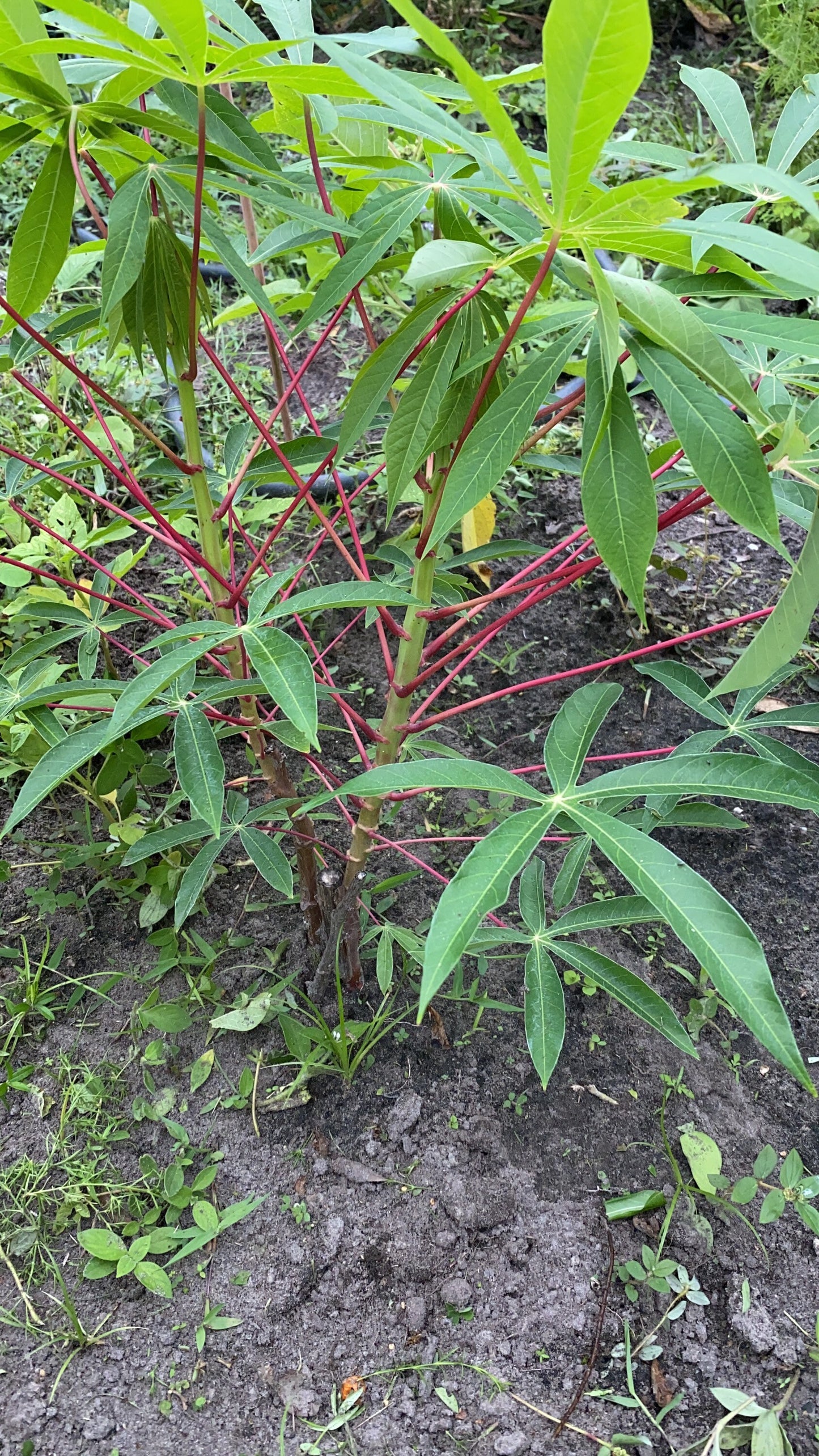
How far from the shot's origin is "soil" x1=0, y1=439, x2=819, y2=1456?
917mm

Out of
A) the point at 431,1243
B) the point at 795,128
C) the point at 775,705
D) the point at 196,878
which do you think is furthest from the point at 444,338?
the point at 775,705

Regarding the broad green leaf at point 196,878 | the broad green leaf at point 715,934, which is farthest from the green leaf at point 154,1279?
the broad green leaf at point 715,934

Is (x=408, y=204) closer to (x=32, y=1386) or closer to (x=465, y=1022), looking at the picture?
(x=465, y=1022)

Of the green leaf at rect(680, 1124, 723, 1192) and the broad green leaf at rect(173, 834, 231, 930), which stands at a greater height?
the broad green leaf at rect(173, 834, 231, 930)

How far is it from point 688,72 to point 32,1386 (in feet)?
4.49

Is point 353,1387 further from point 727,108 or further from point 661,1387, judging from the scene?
point 727,108

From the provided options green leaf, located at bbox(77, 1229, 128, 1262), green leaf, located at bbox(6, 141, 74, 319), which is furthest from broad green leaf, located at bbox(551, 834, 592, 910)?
green leaf, located at bbox(6, 141, 74, 319)

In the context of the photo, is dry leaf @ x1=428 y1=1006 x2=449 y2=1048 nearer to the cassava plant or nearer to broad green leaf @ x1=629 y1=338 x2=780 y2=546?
the cassava plant

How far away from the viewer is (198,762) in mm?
828

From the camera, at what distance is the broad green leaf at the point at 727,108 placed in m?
0.77

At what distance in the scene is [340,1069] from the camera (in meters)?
1.13

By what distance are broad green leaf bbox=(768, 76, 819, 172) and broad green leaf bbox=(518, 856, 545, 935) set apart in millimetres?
662

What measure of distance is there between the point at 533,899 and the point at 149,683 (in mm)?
437

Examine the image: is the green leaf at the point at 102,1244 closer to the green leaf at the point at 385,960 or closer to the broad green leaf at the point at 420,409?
the green leaf at the point at 385,960
